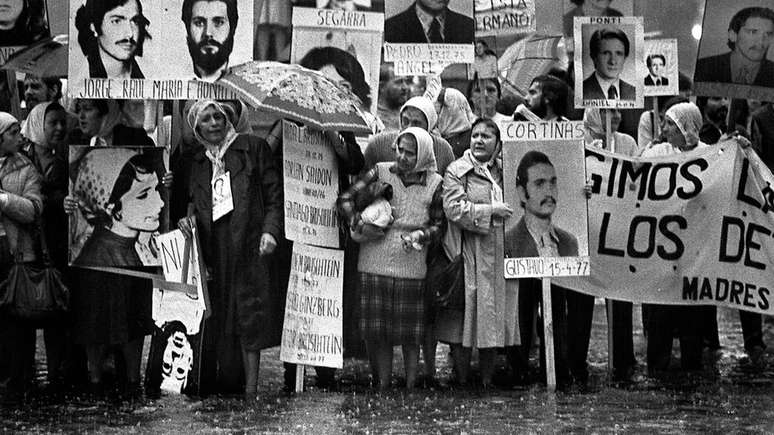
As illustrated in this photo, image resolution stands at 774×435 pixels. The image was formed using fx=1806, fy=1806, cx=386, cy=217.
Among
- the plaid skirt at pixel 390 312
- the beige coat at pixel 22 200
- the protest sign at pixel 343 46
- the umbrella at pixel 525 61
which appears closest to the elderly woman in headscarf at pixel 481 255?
Answer: the plaid skirt at pixel 390 312

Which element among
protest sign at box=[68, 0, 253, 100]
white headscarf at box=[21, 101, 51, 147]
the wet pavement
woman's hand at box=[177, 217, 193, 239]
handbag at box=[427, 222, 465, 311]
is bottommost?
the wet pavement

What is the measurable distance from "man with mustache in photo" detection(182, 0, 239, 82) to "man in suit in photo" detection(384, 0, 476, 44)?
1777 millimetres

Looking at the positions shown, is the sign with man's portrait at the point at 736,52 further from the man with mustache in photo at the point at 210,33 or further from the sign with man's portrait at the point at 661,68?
the man with mustache in photo at the point at 210,33

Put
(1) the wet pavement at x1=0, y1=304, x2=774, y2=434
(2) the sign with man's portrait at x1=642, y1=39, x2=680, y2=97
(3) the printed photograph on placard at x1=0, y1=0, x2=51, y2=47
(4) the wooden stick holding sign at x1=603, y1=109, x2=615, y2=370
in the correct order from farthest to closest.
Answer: (2) the sign with man's portrait at x1=642, y1=39, x2=680, y2=97 → (4) the wooden stick holding sign at x1=603, y1=109, x2=615, y2=370 → (3) the printed photograph on placard at x1=0, y1=0, x2=51, y2=47 → (1) the wet pavement at x1=0, y1=304, x2=774, y2=434

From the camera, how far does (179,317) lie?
12.0m

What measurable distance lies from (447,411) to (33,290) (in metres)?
2.89

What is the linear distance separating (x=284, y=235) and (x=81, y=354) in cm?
194

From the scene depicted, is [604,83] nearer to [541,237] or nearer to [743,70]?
[743,70]

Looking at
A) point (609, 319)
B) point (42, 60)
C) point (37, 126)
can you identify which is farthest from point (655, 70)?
point (37, 126)

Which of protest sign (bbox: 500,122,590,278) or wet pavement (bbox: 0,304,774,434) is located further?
protest sign (bbox: 500,122,590,278)

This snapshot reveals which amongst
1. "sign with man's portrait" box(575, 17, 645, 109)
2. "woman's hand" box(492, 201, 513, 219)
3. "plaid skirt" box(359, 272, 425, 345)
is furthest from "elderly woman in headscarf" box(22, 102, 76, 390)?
"sign with man's portrait" box(575, 17, 645, 109)

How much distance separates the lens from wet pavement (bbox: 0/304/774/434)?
1045 centimetres

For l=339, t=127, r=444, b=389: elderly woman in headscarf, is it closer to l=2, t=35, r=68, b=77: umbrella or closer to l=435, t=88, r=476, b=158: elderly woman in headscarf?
l=435, t=88, r=476, b=158: elderly woman in headscarf

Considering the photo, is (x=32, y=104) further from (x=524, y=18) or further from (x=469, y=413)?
(x=469, y=413)
